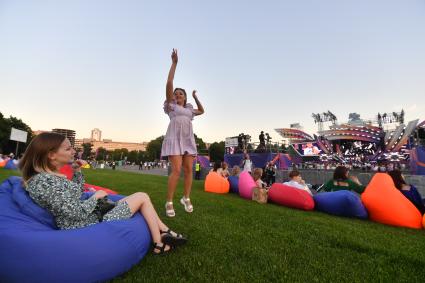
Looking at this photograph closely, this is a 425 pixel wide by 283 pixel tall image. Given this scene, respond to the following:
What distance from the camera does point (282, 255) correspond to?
239 centimetres

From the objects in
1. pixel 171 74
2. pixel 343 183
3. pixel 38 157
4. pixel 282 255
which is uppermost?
pixel 171 74

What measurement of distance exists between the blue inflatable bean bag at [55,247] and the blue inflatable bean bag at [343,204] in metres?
3.98

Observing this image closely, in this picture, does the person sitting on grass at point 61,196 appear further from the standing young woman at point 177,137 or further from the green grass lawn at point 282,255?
the standing young woman at point 177,137

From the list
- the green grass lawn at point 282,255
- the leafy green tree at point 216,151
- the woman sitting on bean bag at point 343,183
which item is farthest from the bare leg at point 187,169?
the leafy green tree at point 216,151

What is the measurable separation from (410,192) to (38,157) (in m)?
Answer: 5.54

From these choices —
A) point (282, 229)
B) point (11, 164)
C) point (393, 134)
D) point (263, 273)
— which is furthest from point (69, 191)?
point (393, 134)

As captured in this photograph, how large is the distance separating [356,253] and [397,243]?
3.10ft

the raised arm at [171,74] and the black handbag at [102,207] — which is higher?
the raised arm at [171,74]

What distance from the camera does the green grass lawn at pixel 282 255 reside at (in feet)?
6.45

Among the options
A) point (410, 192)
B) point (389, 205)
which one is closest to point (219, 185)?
point (389, 205)

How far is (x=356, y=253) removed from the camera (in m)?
2.57

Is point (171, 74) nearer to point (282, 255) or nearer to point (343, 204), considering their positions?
point (282, 255)

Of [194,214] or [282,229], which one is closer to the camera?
[282,229]

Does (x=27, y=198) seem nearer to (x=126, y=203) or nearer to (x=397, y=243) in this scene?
(x=126, y=203)
